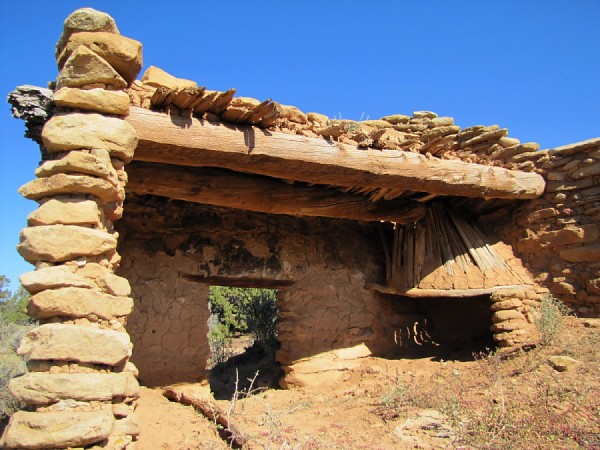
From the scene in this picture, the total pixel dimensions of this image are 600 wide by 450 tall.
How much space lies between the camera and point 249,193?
16.5 ft

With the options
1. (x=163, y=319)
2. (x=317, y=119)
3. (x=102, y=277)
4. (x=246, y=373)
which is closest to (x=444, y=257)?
(x=317, y=119)

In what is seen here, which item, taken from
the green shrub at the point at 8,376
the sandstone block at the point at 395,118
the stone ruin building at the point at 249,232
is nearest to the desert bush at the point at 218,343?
the stone ruin building at the point at 249,232

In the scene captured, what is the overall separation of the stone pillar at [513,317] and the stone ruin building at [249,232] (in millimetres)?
19

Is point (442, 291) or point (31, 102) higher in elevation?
point (31, 102)

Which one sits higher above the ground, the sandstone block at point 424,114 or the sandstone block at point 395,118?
the sandstone block at point 424,114

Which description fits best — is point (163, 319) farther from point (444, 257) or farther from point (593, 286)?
point (593, 286)

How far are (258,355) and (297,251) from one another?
331 centimetres

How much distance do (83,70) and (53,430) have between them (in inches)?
84.3

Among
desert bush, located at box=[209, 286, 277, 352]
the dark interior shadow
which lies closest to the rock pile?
the dark interior shadow

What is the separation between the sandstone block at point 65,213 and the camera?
2900 millimetres

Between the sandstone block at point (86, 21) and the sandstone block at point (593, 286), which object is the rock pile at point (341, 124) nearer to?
the sandstone block at point (86, 21)

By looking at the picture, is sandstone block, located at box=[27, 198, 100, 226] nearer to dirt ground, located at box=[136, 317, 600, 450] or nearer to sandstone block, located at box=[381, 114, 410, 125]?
dirt ground, located at box=[136, 317, 600, 450]

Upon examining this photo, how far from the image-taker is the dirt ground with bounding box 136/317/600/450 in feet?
11.5

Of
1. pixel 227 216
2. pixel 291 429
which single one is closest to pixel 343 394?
pixel 291 429
